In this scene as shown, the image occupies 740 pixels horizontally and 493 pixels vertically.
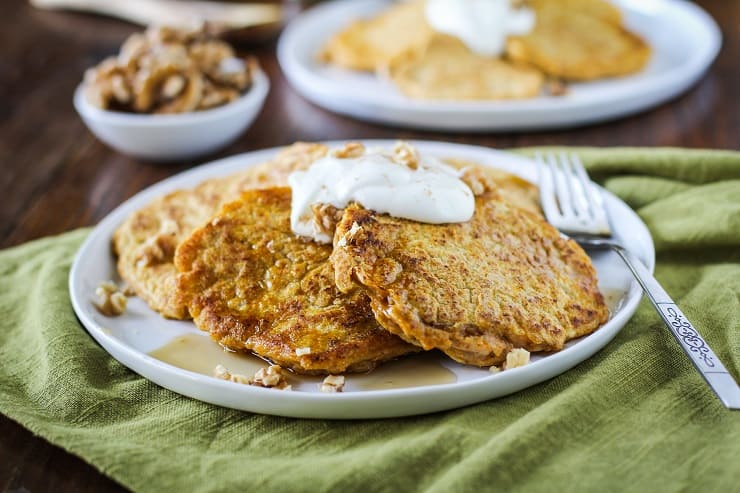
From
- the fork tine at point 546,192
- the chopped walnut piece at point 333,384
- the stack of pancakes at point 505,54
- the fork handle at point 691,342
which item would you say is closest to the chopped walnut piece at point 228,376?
the chopped walnut piece at point 333,384

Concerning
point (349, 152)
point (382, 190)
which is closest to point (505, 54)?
point (349, 152)

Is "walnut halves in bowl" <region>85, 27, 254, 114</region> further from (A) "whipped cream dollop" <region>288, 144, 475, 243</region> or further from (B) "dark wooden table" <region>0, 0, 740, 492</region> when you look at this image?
(A) "whipped cream dollop" <region>288, 144, 475, 243</region>

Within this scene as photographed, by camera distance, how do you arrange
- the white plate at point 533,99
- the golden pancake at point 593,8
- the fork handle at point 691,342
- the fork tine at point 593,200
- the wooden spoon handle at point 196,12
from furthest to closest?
the wooden spoon handle at point 196,12 < the golden pancake at point 593,8 < the white plate at point 533,99 < the fork tine at point 593,200 < the fork handle at point 691,342

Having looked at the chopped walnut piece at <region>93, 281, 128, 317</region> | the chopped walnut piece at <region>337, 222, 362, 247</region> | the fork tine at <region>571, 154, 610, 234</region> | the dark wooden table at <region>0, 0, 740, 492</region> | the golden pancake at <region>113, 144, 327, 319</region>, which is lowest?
the dark wooden table at <region>0, 0, 740, 492</region>

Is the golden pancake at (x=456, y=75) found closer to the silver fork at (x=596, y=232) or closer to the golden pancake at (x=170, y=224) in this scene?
the silver fork at (x=596, y=232)

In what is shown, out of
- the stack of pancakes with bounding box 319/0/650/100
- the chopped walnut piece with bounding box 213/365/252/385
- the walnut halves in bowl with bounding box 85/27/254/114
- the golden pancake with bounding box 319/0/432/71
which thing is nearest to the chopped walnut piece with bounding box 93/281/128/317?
the chopped walnut piece with bounding box 213/365/252/385

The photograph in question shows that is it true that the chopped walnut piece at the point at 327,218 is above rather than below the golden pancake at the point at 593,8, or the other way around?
above

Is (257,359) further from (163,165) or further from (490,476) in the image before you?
(163,165)

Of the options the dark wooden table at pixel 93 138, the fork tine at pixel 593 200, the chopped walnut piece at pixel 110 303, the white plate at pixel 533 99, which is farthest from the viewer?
the white plate at pixel 533 99
